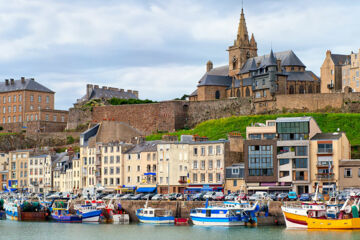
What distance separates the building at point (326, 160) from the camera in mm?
76750

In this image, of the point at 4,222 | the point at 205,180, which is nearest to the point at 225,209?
the point at 205,180

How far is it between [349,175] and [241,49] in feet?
192

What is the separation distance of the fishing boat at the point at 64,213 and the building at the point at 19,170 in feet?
89.5

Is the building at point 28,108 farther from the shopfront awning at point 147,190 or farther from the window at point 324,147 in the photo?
the window at point 324,147

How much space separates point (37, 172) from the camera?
105 m

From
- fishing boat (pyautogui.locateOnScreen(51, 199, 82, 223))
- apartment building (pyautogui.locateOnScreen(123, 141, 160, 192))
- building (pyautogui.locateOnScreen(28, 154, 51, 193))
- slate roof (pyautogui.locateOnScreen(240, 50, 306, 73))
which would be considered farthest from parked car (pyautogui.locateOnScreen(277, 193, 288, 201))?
slate roof (pyautogui.locateOnScreen(240, 50, 306, 73))

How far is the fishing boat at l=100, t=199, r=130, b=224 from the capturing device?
74.3 m

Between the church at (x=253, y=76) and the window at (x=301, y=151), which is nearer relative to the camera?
the window at (x=301, y=151)

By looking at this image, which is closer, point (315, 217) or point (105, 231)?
point (315, 217)

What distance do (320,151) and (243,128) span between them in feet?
101

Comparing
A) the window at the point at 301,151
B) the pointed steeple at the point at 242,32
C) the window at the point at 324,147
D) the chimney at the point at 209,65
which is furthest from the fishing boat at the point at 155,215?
the chimney at the point at 209,65

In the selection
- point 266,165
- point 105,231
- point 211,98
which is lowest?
point 105,231

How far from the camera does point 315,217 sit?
6375cm

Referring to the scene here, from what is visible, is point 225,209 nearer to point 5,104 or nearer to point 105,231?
point 105,231
